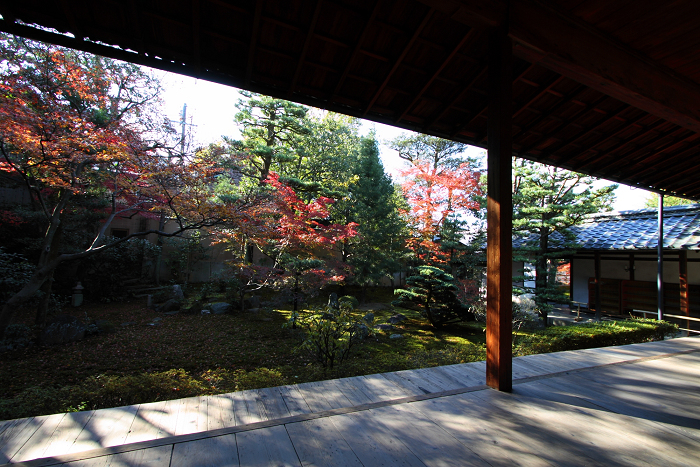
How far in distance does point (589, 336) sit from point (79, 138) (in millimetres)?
8163

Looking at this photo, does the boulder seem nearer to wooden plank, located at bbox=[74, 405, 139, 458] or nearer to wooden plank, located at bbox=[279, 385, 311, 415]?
wooden plank, located at bbox=[74, 405, 139, 458]

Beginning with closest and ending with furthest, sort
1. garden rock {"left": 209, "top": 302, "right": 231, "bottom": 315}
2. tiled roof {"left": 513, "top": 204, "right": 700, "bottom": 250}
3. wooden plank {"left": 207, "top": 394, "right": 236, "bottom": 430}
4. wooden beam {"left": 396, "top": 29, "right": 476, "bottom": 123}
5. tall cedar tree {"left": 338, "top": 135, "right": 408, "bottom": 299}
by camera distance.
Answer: wooden plank {"left": 207, "top": 394, "right": 236, "bottom": 430}, wooden beam {"left": 396, "top": 29, "right": 476, "bottom": 123}, tiled roof {"left": 513, "top": 204, "right": 700, "bottom": 250}, garden rock {"left": 209, "top": 302, "right": 231, "bottom": 315}, tall cedar tree {"left": 338, "top": 135, "right": 408, "bottom": 299}

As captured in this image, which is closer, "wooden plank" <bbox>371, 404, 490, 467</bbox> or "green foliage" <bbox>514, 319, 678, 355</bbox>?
"wooden plank" <bbox>371, 404, 490, 467</bbox>

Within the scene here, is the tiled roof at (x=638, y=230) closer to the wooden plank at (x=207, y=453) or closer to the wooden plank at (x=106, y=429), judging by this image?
the wooden plank at (x=207, y=453)

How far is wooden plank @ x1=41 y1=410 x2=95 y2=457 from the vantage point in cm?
170

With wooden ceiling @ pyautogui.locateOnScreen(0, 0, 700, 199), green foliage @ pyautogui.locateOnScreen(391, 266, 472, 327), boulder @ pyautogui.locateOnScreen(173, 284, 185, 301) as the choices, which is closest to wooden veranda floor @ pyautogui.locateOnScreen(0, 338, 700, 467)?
wooden ceiling @ pyautogui.locateOnScreen(0, 0, 700, 199)

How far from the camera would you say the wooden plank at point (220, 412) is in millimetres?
1988

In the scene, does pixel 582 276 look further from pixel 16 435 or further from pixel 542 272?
pixel 16 435

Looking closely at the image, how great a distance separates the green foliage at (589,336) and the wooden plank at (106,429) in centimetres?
398

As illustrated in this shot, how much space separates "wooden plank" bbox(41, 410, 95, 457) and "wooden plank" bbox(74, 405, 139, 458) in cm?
3

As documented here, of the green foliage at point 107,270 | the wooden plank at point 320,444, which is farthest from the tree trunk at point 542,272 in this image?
the green foliage at point 107,270

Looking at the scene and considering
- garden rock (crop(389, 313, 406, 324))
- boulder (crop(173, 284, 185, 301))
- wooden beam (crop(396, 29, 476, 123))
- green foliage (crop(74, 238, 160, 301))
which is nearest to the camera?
wooden beam (crop(396, 29, 476, 123))

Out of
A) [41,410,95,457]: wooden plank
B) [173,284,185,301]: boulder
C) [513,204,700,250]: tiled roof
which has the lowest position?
[173,284,185,301]: boulder

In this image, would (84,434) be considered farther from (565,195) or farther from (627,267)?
(627,267)
